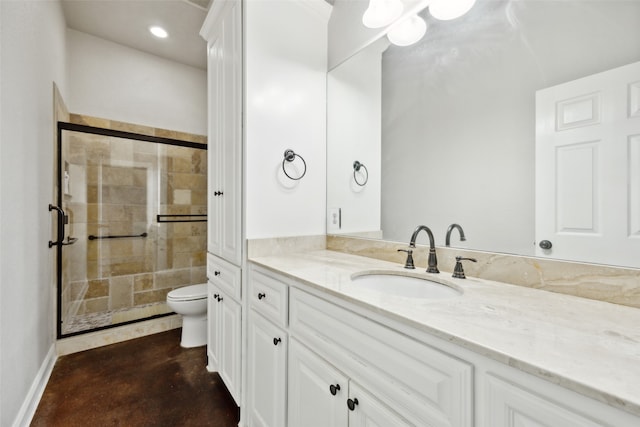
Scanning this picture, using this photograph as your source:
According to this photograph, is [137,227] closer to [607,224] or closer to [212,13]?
[212,13]

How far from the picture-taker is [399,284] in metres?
1.18

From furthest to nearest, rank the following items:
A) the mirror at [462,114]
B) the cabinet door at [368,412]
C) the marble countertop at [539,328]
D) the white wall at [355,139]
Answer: the white wall at [355,139], the mirror at [462,114], the cabinet door at [368,412], the marble countertop at [539,328]

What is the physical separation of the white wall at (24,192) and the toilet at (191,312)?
0.76 metres

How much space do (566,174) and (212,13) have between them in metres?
2.05

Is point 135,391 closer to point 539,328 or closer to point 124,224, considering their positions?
point 124,224

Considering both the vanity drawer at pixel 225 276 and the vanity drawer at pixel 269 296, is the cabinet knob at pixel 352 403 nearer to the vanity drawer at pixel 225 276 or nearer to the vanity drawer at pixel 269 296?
the vanity drawer at pixel 269 296

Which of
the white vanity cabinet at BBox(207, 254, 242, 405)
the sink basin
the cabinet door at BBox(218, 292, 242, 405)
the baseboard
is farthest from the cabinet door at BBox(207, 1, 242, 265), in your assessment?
the baseboard

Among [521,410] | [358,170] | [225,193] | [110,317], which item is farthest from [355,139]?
[110,317]

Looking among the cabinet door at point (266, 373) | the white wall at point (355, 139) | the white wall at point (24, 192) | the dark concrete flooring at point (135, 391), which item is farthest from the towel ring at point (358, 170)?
the white wall at point (24, 192)

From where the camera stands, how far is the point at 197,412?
1.50 metres

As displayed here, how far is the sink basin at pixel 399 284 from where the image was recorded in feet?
3.56

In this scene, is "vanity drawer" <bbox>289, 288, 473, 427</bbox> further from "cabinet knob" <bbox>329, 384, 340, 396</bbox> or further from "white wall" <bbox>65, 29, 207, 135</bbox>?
"white wall" <bbox>65, 29, 207, 135</bbox>

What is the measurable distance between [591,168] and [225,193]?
162 cm

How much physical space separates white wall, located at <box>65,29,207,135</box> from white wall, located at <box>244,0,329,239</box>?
1.83 metres
